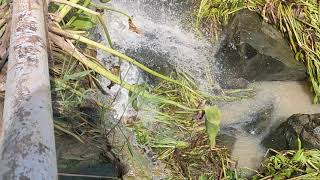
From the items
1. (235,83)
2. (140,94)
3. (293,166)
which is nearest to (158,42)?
(235,83)

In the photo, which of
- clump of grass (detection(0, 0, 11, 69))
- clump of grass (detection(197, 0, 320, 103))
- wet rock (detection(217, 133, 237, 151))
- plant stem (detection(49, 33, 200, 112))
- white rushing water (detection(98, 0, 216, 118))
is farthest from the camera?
clump of grass (detection(197, 0, 320, 103))

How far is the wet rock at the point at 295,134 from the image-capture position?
3.09 metres

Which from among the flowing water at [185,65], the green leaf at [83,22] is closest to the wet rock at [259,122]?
the flowing water at [185,65]

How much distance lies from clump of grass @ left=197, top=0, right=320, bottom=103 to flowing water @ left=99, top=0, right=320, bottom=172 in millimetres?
155

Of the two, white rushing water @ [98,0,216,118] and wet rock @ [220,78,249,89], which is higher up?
white rushing water @ [98,0,216,118]

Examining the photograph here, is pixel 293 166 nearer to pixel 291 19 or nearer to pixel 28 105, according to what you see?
pixel 291 19

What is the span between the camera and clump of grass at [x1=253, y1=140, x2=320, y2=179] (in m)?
2.86

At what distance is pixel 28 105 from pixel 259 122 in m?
1.87

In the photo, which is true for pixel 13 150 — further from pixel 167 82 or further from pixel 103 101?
pixel 167 82

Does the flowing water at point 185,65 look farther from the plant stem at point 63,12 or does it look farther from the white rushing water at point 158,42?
the plant stem at point 63,12

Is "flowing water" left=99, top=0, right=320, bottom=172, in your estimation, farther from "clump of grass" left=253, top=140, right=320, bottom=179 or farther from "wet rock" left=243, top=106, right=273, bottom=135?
"clump of grass" left=253, top=140, right=320, bottom=179

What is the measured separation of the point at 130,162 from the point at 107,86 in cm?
60

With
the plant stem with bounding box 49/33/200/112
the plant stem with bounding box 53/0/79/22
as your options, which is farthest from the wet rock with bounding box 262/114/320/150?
the plant stem with bounding box 53/0/79/22

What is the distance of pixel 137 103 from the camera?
10.1ft
